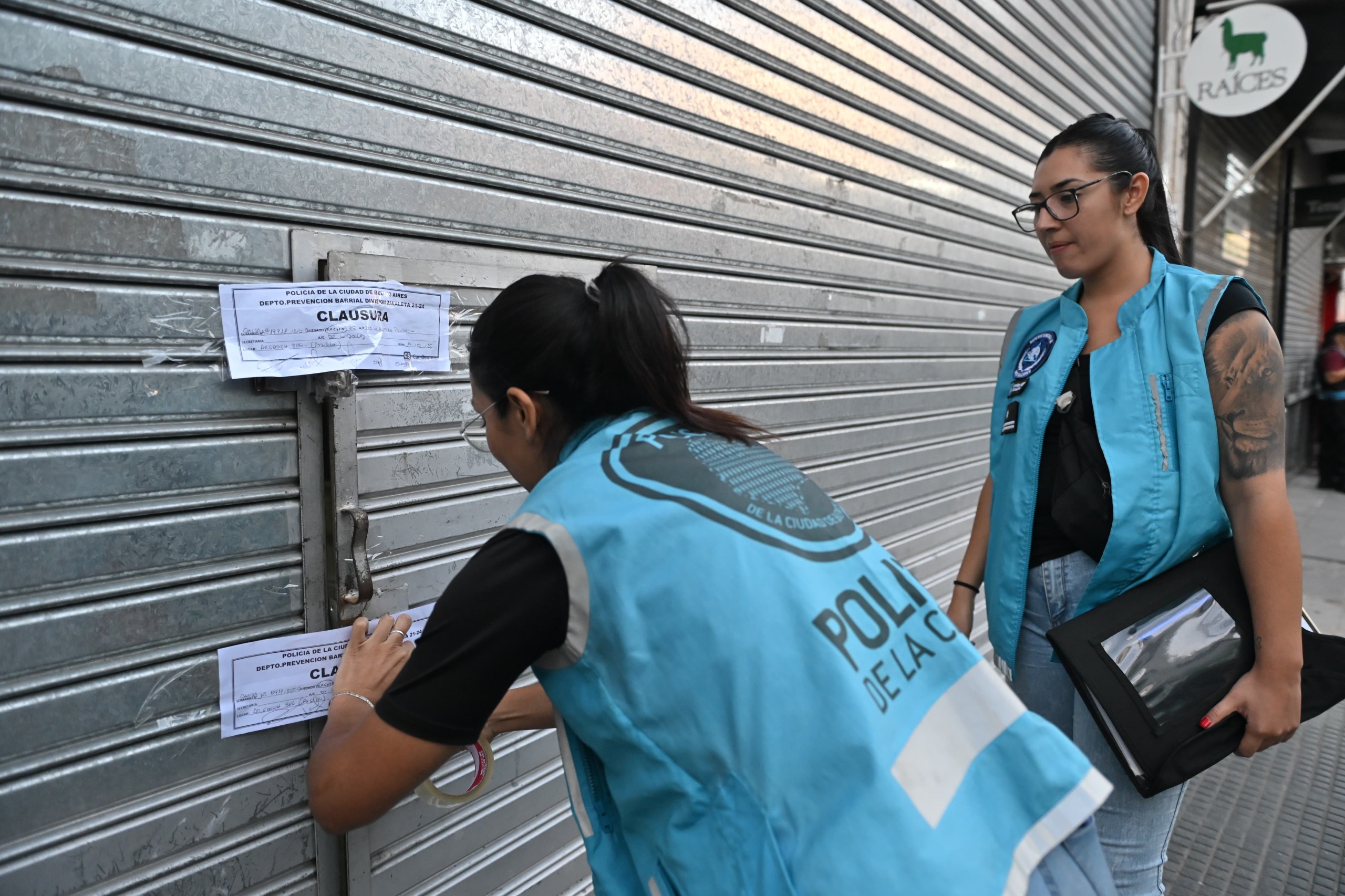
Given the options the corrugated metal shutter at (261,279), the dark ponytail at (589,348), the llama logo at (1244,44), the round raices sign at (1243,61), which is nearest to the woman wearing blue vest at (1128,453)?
the dark ponytail at (589,348)

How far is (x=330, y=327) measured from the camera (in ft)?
6.29

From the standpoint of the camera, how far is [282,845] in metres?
1.97

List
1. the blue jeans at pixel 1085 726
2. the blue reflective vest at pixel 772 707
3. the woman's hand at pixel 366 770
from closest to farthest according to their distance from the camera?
1. the blue reflective vest at pixel 772 707
2. the woman's hand at pixel 366 770
3. the blue jeans at pixel 1085 726

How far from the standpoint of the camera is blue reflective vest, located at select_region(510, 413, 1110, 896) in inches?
44.7

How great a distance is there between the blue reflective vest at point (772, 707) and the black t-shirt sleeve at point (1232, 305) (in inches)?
44.2

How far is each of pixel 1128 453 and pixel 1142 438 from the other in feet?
0.15

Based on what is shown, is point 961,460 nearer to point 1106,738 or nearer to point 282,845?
point 1106,738

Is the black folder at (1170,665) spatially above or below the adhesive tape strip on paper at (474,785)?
above

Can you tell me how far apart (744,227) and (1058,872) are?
250cm

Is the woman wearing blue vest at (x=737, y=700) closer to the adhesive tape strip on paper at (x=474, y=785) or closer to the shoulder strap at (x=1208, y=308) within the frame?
the adhesive tape strip on paper at (x=474, y=785)

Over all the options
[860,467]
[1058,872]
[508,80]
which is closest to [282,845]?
[1058,872]

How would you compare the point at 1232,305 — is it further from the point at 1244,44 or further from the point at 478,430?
the point at 1244,44

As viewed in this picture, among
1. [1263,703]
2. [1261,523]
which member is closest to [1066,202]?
[1261,523]

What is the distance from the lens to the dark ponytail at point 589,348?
1.45 m
